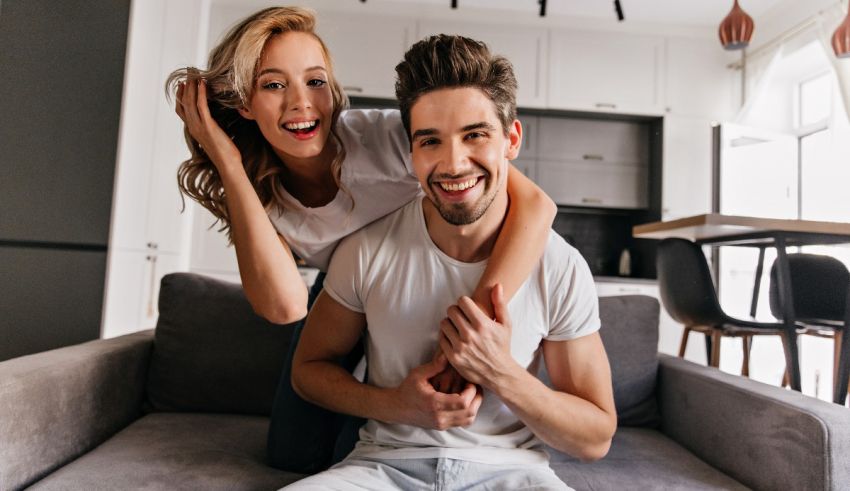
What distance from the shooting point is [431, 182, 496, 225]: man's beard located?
1.19 metres

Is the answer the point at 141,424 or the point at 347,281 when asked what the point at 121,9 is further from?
the point at 347,281

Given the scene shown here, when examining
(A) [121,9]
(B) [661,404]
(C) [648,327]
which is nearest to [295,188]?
(C) [648,327]

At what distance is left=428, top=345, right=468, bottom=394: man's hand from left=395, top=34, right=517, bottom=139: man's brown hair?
48cm

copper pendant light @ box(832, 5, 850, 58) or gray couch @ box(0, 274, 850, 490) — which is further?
copper pendant light @ box(832, 5, 850, 58)

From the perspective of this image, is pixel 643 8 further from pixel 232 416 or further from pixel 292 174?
pixel 232 416

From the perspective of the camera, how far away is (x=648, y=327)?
1785 mm

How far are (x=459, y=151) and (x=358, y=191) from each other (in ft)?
1.02

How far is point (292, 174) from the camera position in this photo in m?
1.44

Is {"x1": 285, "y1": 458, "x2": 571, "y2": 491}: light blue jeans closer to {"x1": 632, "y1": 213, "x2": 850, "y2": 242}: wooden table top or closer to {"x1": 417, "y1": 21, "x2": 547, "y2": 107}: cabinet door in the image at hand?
{"x1": 632, "y1": 213, "x2": 850, "y2": 242}: wooden table top

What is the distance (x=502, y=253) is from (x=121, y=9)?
2179 millimetres

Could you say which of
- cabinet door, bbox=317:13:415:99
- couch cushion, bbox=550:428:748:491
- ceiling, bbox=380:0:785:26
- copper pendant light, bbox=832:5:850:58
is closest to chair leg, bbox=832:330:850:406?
couch cushion, bbox=550:428:748:491

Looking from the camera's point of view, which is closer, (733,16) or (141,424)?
(141,424)

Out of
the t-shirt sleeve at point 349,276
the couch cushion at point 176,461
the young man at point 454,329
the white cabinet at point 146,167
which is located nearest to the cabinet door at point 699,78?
the white cabinet at point 146,167

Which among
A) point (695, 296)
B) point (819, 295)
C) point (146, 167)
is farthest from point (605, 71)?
point (146, 167)
